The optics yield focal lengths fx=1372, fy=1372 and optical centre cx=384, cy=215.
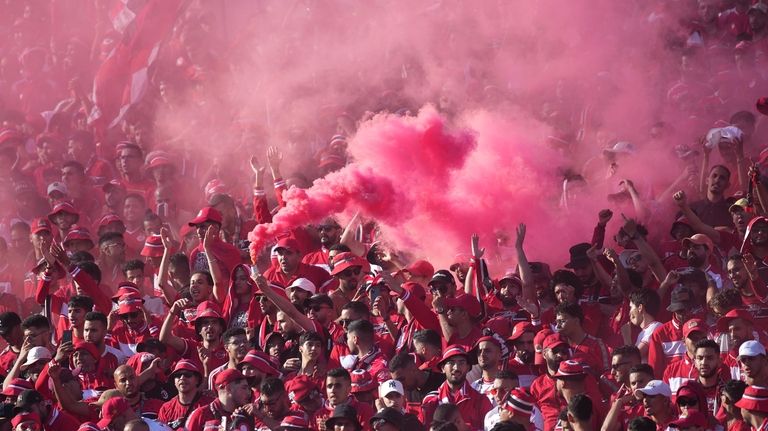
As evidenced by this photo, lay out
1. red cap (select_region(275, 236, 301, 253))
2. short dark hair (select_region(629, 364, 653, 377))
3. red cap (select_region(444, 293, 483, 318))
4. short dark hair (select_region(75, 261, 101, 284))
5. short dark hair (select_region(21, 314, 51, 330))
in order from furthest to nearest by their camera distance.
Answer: short dark hair (select_region(75, 261, 101, 284)) < red cap (select_region(275, 236, 301, 253)) < short dark hair (select_region(21, 314, 51, 330)) < red cap (select_region(444, 293, 483, 318)) < short dark hair (select_region(629, 364, 653, 377))

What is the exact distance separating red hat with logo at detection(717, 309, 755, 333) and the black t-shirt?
175 cm

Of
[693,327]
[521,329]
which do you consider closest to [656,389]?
[693,327]

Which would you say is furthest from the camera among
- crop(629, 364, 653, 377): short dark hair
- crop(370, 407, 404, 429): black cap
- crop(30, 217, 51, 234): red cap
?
crop(30, 217, 51, 234): red cap

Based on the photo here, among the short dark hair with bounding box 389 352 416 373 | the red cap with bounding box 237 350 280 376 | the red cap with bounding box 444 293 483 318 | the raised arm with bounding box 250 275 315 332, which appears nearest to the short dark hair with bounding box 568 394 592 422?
the short dark hair with bounding box 389 352 416 373

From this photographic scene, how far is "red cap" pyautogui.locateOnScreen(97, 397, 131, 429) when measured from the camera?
880cm

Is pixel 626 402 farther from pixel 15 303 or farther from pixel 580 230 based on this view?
pixel 15 303

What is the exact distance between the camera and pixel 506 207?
448 inches

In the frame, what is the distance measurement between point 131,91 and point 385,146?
504cm

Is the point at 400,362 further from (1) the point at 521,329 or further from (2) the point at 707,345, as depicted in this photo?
(2) the point at 707,345

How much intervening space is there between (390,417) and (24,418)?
7.98ft

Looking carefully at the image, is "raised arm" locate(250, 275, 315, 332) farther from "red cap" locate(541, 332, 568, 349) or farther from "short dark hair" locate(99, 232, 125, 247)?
"short dark hair" locate(99, 232, 125, 247)

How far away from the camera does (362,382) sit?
901cm

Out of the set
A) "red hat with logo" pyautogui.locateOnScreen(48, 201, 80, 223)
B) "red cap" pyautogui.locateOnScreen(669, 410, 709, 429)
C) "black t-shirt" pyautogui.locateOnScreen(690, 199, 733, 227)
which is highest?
"red hat with logo" pyautogui.locateOnScreen(48, 201, 80, 223)

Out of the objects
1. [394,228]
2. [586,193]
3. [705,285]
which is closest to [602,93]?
[586,193]
